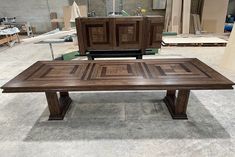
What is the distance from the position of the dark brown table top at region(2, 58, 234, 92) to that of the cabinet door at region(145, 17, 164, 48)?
806 millimetres

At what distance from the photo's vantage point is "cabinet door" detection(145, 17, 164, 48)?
9.51ft

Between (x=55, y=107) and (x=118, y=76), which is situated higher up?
(x=118, y=76)

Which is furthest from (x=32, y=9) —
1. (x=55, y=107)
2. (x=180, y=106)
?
(x=180, y=106)

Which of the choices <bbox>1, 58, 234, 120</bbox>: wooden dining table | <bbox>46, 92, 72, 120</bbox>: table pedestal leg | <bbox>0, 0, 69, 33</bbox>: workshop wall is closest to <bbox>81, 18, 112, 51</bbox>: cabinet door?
<bbox>1, 58, 234, 120</bbox>: wooden dining table

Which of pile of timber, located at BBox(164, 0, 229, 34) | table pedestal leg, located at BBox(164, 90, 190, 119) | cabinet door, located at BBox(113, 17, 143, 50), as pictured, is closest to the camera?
table pedestal leg, located at BBox(164, 90, 190, 119)

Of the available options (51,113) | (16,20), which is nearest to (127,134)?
(51,113)

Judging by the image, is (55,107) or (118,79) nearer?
(118,79)

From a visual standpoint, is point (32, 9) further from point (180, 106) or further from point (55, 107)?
point (180, 106)

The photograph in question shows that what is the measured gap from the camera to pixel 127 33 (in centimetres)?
294

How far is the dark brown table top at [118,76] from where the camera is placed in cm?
167

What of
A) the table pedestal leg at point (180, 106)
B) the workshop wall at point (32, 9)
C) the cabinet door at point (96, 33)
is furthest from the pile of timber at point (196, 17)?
the table pedestal leg at point (180, 106)

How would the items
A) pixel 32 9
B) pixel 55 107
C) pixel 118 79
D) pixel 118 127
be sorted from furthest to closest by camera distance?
pixel 32 9, pixel 55 107, pixel 118 127, pixel 118 79

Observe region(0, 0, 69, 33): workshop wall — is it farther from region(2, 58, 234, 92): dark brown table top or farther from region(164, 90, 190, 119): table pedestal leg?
region(164, 90, 190, 119): table pedestal leg

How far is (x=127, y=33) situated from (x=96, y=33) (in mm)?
511
